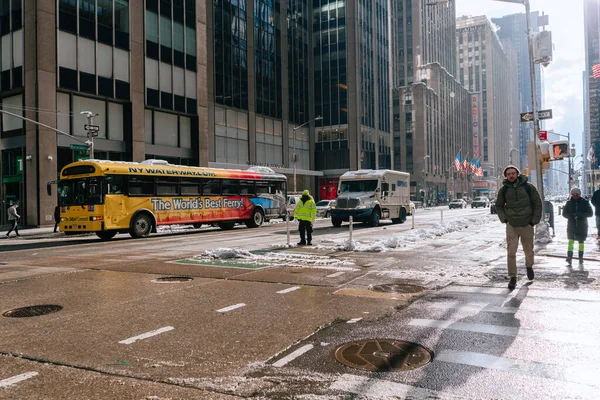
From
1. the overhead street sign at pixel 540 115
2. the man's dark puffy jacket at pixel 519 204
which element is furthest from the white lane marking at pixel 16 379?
the overhead street sign at pixel 540 115

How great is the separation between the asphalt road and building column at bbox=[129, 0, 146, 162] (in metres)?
26.4

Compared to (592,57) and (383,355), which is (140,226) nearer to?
(383,355)

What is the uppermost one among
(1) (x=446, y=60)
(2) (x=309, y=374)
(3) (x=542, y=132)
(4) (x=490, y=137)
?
(1) (x=446, y=60)

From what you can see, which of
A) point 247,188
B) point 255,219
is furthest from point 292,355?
point 255,219

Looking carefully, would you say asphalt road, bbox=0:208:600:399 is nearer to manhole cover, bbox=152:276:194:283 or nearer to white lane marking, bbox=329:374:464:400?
white lane marking, bbox=329:374:464:400

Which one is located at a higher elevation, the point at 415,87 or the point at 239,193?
the point at 415,87

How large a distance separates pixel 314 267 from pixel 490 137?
164788mm

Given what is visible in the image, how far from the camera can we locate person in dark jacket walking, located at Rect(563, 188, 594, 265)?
33.6ft

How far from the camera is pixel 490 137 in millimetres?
159375

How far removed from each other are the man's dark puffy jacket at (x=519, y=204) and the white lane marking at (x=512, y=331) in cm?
→ 311

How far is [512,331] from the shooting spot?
4.97 meters

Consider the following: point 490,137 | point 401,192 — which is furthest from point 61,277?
point 490,137

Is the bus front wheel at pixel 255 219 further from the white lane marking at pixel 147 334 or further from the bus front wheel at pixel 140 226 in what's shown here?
the white lane marking at pixel 147 334

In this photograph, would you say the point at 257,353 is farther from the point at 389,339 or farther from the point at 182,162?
the point at 182,162
